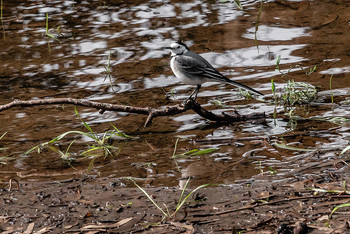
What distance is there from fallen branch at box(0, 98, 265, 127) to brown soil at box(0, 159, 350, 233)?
115 cm

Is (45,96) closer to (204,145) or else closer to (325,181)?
(204,145)

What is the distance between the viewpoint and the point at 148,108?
20.9 ft

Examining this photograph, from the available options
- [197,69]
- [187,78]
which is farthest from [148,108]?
[197,69]

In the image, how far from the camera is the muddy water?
19.4 feet

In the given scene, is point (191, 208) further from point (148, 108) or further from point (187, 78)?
point (187, 78)

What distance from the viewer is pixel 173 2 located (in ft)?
38.9

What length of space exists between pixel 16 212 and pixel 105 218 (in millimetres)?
834

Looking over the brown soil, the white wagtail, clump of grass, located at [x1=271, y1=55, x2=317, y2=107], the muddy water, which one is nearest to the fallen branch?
the muddy water

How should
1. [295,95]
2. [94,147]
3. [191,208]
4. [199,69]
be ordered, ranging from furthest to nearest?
[295,95] < [199,69] < [94,147] < [191,208]

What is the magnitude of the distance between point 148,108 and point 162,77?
2302mm

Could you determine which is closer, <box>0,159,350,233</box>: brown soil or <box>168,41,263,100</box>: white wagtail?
<box>0,159,350,233</box>: brown soil

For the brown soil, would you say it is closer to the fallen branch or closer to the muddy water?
the muddy water

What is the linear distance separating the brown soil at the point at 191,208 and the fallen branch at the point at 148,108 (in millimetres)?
1154

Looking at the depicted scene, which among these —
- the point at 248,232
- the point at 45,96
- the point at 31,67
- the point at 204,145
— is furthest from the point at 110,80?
the point at 248,232
